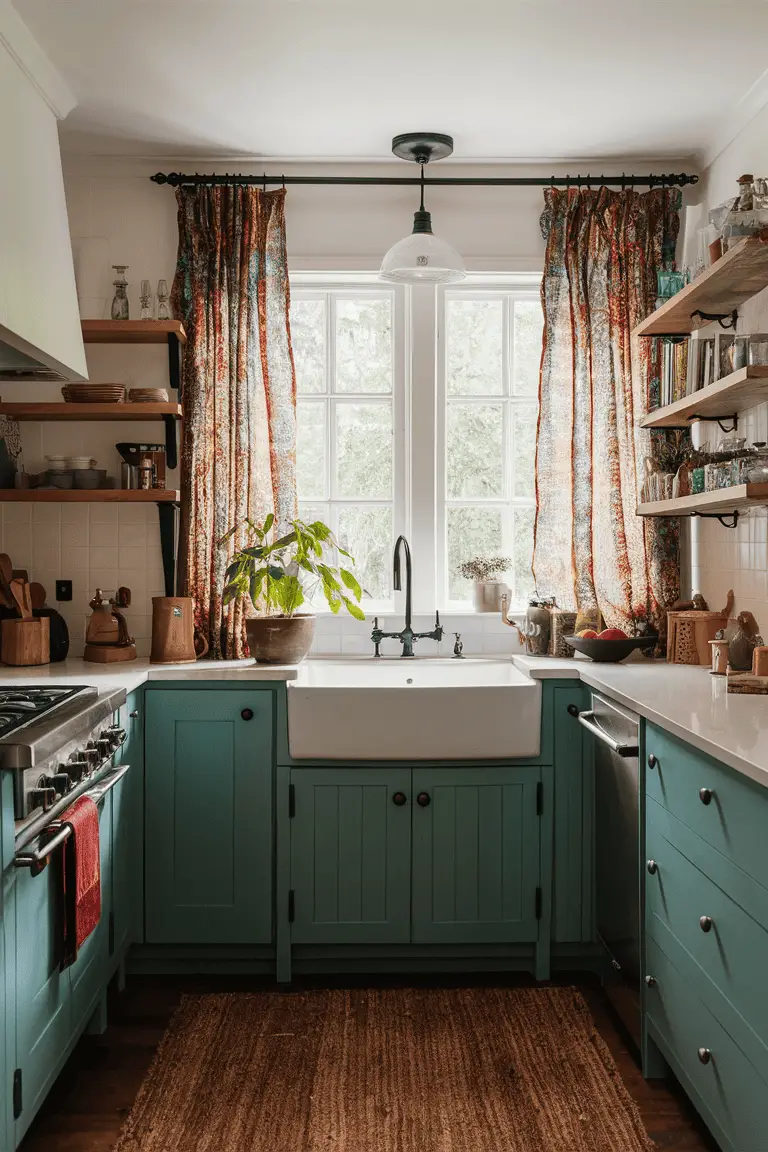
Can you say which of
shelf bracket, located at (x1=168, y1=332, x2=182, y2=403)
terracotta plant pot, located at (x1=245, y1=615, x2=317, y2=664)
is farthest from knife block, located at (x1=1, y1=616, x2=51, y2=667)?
shelf bracket, located at (x1=168, y1=332, x2=182, y2=403)

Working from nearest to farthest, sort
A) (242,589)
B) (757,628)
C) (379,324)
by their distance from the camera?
(757,628)
(242,589)
(379,324)

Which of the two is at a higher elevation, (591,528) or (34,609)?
(591,528)

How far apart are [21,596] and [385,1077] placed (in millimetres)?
1880

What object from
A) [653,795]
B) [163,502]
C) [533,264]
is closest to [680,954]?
[653,795]

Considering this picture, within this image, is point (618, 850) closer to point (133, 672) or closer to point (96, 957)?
point (96, 957)

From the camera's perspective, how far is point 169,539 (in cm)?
343

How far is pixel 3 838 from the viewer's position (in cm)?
180

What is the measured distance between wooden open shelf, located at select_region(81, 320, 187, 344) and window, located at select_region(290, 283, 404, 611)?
52cm

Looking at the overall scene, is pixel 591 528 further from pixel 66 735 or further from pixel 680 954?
pixel 66 735

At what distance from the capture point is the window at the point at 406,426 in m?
3.66

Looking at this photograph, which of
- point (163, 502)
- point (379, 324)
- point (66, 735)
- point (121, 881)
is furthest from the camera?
point (379, 324)

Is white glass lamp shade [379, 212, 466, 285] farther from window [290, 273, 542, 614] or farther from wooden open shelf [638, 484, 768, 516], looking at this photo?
wooden open shelf [638, 484, 768, 516]

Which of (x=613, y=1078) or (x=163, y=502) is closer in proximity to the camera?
(x=613, y=1078)

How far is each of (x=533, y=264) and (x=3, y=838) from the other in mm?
2704
